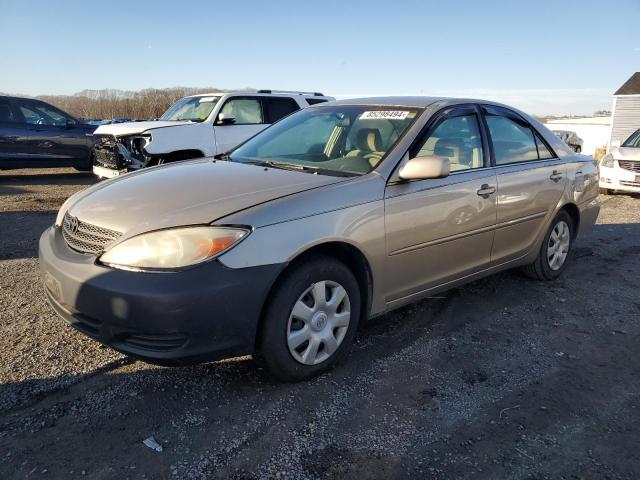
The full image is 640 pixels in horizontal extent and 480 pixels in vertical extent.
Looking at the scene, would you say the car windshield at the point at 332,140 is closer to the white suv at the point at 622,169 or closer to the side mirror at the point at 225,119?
the side mirror at the point at 225,119

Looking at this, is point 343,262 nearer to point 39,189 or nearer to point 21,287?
point 21,287

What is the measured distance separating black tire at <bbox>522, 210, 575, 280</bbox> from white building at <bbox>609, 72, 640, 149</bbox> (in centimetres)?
3009

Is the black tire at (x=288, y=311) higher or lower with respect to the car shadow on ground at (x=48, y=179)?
higher

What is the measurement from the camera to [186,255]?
Result: 100 inches

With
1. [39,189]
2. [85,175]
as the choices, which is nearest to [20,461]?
[39,189]

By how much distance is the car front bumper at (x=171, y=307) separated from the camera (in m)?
2.48

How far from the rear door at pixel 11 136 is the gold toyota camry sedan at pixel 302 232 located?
840 centimetres

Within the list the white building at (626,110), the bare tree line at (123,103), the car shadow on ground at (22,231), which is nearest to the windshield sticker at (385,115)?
the car shadow on ground at (22,231)

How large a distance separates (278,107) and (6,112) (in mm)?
5503

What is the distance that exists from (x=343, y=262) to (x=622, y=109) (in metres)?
34.0

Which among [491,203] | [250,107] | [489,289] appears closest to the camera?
[491,203]

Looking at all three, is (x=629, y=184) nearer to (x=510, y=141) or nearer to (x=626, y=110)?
(x=510, y=141)

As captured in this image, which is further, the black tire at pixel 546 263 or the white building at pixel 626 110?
the white building at pixel 626 110

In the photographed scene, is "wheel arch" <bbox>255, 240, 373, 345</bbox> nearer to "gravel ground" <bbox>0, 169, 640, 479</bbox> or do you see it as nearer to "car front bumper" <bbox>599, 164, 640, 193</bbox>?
"gravel ground" <bbox>0, 169, 640, 479</bbox>
